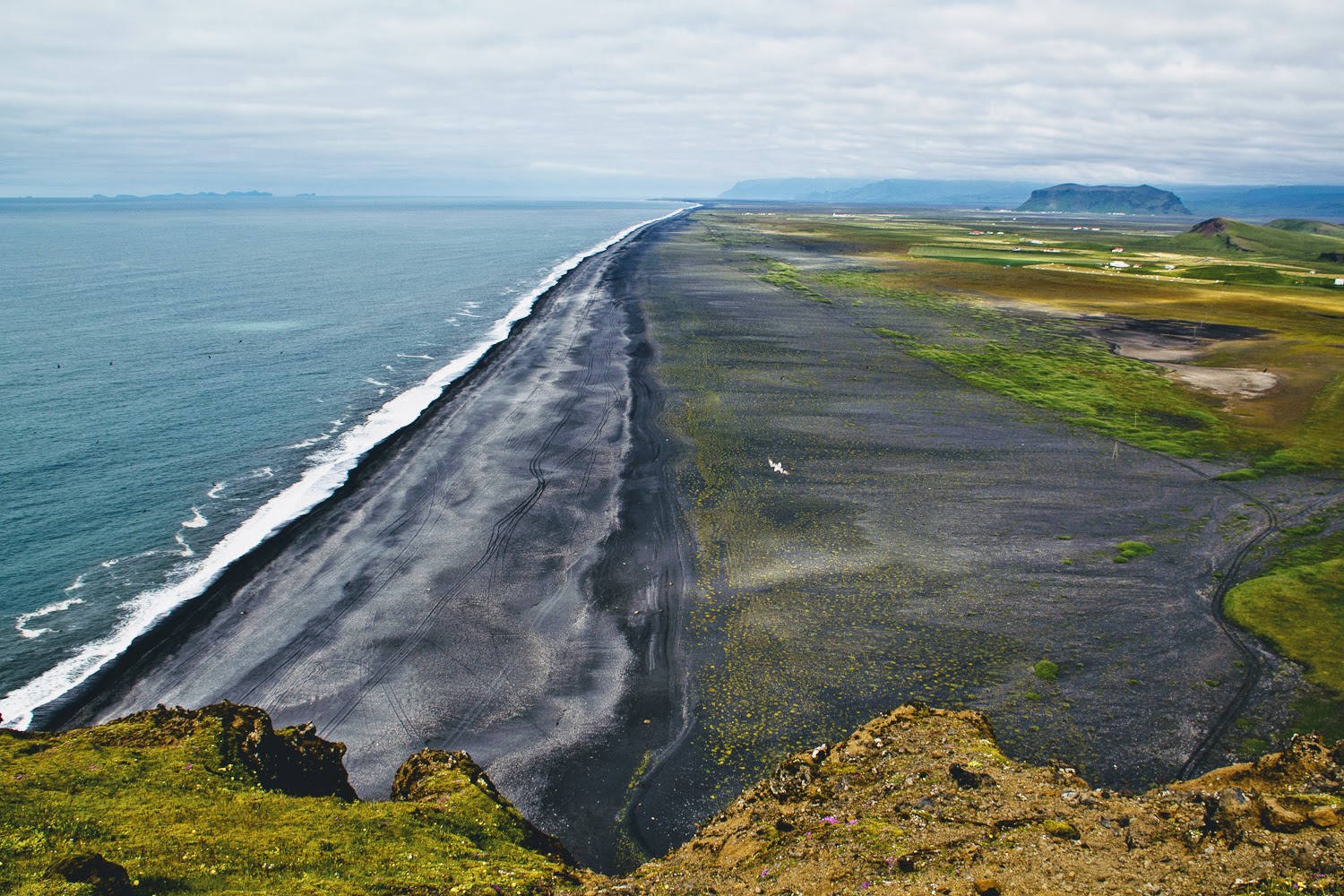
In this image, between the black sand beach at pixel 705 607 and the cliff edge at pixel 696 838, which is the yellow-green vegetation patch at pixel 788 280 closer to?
the black sand beach at pixel 705 607

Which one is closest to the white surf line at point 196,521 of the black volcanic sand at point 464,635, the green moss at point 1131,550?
the black volcanic sand at point 464,635

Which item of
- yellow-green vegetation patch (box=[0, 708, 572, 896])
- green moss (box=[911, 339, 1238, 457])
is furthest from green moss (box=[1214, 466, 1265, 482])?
yellow-green vegetation patch (box=[0, 708, 572, 896])

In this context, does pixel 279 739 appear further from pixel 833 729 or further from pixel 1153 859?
pixel 1153 859

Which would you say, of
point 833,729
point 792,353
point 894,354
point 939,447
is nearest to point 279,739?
point 833,729

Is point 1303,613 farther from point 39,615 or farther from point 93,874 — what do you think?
point 39,615

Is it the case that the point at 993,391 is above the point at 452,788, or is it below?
above

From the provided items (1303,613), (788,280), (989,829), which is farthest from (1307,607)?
(788,280)
